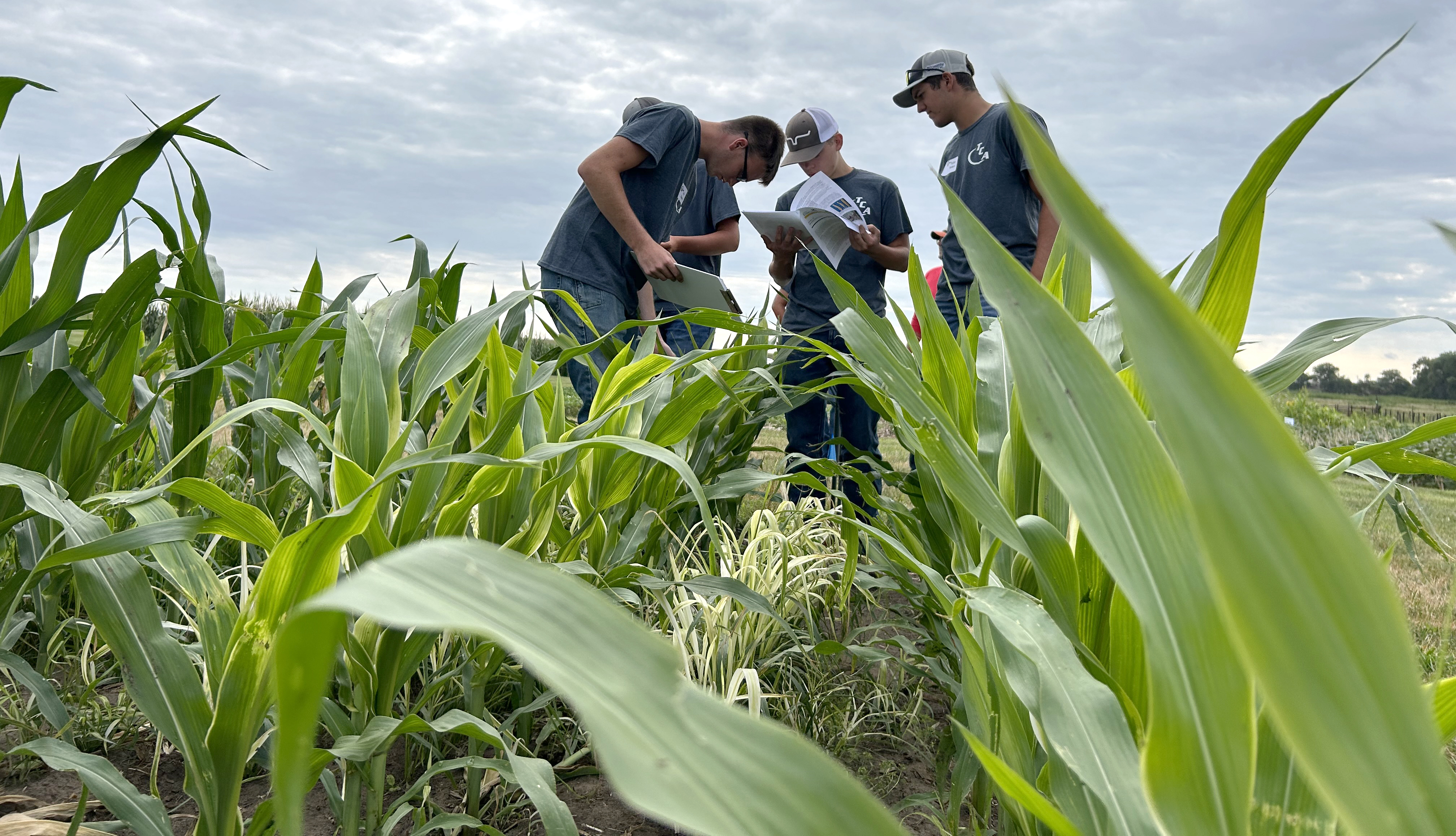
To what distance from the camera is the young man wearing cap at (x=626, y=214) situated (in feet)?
7.23

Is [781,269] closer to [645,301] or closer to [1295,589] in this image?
[645,301]

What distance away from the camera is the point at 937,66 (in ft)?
8.63

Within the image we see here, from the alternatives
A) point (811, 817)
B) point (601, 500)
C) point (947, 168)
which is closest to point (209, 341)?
point (601, 500)

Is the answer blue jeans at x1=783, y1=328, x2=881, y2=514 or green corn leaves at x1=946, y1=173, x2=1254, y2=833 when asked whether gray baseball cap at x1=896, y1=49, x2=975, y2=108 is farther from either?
green corn leaves at x1=946, y1=173, x2=1254, y2=833

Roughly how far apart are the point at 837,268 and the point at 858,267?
0.13 m

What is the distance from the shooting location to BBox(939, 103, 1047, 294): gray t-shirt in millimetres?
2400

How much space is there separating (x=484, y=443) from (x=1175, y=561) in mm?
534

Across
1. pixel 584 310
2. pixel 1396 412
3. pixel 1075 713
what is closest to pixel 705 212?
pixel 584 310

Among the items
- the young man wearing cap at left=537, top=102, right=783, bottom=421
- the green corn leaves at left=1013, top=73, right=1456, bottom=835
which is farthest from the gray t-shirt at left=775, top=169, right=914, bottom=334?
the green corn leaves at left=1013, top=73, right=1456, bottom=835

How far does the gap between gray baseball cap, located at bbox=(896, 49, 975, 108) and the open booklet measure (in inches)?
16.5

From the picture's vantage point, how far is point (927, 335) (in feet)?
3.11

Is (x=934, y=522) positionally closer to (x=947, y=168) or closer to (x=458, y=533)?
(x=458, y=533)

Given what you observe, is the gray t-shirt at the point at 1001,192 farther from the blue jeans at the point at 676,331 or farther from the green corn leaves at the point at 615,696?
the green corn leaves at the point at 615,696

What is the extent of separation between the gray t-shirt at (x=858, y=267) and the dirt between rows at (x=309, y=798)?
2.05 m
